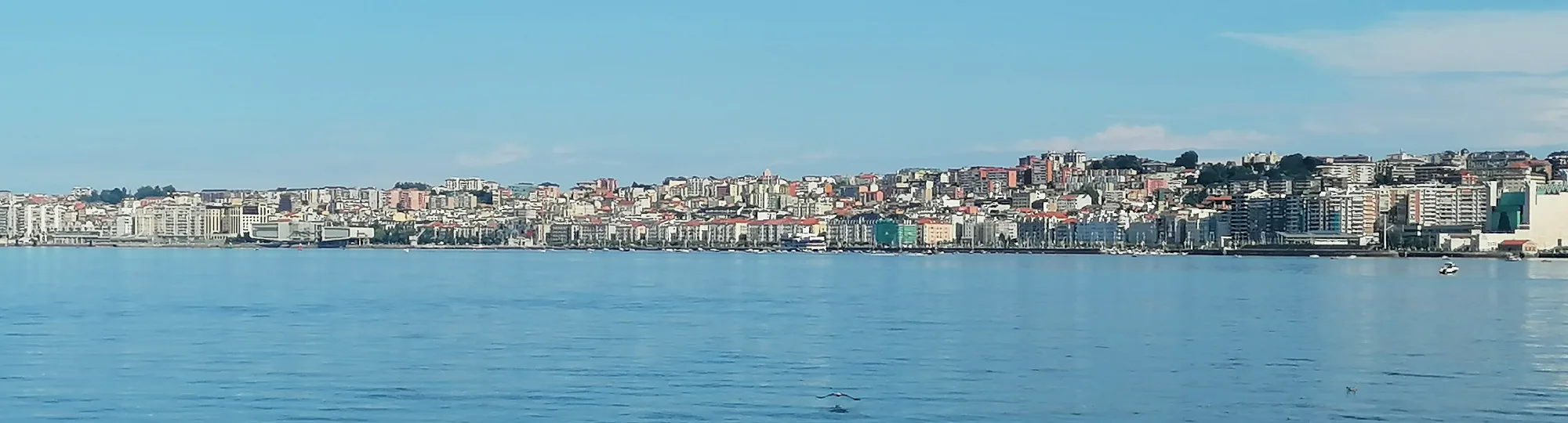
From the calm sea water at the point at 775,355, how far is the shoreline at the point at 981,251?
43.3m

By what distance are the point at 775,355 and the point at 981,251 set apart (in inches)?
2959

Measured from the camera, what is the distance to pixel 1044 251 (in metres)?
88.8

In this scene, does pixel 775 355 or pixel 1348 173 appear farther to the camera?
pixel 1348 173

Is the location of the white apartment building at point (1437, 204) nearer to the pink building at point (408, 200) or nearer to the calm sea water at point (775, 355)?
the calm sea water at point (775, 355)

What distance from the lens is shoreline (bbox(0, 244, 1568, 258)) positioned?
73000 millimetres

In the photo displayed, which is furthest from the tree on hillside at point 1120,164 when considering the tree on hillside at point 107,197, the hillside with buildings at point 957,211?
the tree on hillside at point 107,197

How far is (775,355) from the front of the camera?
16.9 meters

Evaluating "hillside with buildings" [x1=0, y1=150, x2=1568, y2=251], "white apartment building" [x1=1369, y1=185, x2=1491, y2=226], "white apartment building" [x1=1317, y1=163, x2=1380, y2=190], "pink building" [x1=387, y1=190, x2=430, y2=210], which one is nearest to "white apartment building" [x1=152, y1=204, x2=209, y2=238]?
"hillside with buildings" [x1=0, y1=150, x2=1568, y2=251]

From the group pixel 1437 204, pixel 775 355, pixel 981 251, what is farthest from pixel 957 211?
pixel 775 355

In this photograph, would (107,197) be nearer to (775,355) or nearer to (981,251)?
(981,251)

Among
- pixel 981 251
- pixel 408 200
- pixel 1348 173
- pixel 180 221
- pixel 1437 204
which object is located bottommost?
pixel 981 251

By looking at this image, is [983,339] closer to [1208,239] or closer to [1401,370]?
[1401,370]

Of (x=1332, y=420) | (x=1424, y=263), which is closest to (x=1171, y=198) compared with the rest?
(x=1424, y=263)

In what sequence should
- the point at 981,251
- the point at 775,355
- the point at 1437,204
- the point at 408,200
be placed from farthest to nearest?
1. the point at 408,200
2. the point at 981,251
3. the point at 1437,204
4. the point at 775,355
